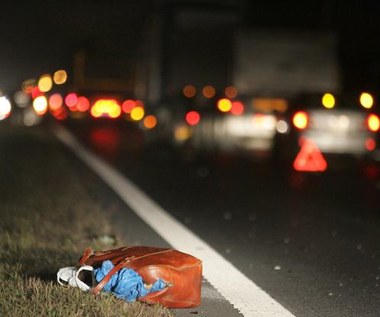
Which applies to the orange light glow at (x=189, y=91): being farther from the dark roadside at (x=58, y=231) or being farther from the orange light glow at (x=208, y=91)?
the dark roadside at (x=58, y=231)

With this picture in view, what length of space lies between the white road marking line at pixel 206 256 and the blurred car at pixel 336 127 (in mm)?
3948

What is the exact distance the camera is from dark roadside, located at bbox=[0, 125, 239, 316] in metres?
5.80

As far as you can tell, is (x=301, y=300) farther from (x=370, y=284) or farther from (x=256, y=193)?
(x=256, y=193)

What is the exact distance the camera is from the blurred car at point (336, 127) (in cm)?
1752

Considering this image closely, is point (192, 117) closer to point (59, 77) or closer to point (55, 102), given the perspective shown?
point (55, 102)

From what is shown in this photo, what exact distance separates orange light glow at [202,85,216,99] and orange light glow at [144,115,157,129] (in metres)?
1.61

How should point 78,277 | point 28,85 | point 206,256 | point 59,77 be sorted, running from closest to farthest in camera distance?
point 78,277
point 206,256
point 28,85
point 59,77

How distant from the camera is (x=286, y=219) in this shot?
11219mm

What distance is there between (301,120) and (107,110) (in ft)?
72.5

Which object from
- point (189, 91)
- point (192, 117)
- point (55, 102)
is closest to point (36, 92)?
point (55, 102)

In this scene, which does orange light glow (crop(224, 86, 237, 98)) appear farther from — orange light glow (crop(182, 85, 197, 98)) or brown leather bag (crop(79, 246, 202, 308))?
brown leather bag (crop(79, 246, 202, 308))

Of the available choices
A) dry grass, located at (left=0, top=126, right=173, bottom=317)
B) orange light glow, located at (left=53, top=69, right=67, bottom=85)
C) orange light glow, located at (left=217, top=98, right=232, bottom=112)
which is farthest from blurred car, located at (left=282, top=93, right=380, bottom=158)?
orange light glow, located at (left=53, top=69, right=67, bottom=85)

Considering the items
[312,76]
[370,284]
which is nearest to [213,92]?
[312,76]

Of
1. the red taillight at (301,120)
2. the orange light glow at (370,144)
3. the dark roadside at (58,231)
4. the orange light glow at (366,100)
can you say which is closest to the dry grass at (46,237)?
the dark roadside at (58,231)
